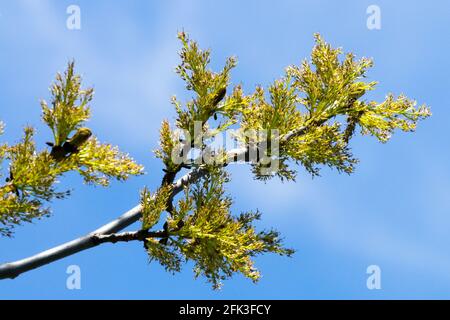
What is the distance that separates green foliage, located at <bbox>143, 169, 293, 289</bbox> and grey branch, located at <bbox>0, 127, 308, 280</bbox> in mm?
445

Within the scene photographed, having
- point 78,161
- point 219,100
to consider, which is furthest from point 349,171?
point 78,161

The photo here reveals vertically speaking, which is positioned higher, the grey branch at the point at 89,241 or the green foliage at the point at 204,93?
the green foliage at the point at 204,93

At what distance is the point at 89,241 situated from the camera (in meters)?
10.9

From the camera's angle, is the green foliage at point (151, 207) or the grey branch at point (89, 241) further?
the green foliage at point (151, 207)

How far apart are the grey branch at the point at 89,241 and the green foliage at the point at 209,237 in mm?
445

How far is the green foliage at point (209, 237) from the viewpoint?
38.1 feet

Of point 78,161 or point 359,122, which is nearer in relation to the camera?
point 78,161

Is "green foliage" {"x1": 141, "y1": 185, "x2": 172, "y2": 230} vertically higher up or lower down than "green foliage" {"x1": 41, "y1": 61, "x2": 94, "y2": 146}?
lower down

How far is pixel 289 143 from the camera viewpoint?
13742 mm

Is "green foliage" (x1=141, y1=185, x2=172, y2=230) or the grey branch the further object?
"green foliage" (x1=141, y1=185, x2=172, y2=230)

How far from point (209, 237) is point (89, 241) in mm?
2443

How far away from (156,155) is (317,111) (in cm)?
480

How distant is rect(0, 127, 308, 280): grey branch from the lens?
1028 centimetres
